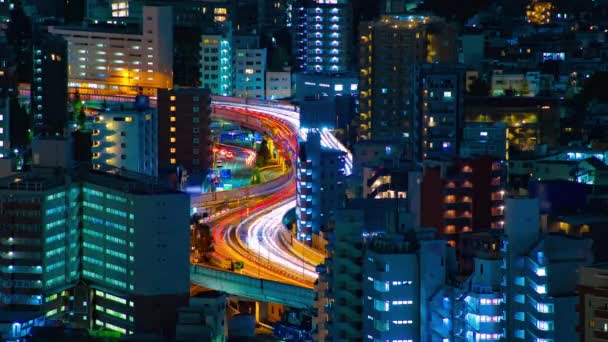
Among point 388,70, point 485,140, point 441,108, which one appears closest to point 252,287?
point 485,140

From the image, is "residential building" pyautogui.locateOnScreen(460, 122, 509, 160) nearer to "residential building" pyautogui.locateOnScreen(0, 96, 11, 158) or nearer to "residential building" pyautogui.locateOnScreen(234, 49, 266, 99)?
"residential building" pyautogui.locateOnScreen(0, 96, 11, 158)

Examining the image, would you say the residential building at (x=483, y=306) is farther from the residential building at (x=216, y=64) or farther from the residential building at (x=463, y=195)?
the residential building at (x=216, y=64)

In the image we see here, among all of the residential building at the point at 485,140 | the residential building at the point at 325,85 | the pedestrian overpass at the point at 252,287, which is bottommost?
the pedestrian overpass at the point at 252,287

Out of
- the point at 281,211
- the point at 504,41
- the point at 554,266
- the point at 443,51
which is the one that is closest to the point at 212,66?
the point at 504,41

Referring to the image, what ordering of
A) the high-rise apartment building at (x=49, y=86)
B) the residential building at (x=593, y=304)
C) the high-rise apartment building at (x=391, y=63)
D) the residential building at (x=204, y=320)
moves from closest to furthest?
the residential building at (x=593, y=304) → the residential building at (x=204, y=320) → the high-rise apartment building at (x=391, y=63) → the high-rise apartment building at (x=49, y=86)

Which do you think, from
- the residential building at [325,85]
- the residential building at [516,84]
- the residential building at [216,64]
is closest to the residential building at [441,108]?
the residential building at [516,84]

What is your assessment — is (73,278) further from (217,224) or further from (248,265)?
(217,224)
